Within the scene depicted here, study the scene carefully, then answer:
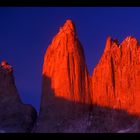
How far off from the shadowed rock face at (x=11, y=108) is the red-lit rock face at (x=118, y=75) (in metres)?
4.20

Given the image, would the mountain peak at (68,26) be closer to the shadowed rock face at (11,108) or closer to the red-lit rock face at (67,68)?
the red-lit rock face at (67,68)

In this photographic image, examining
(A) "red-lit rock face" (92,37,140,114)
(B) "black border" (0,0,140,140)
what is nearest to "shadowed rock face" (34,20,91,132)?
(A) "red-lit rock face" (92,37,140,114)

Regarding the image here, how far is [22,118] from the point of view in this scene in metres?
25.7

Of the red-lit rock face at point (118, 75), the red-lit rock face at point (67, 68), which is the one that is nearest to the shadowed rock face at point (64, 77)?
the red-lit rock face at point (67, 68)

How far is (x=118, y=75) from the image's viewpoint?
26.5 metres

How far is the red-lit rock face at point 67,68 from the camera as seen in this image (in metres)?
26.9

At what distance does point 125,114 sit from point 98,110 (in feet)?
5.23

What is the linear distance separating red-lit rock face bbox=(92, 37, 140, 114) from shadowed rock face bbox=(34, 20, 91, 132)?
2.78ft

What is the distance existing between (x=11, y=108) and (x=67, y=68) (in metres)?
4.17
